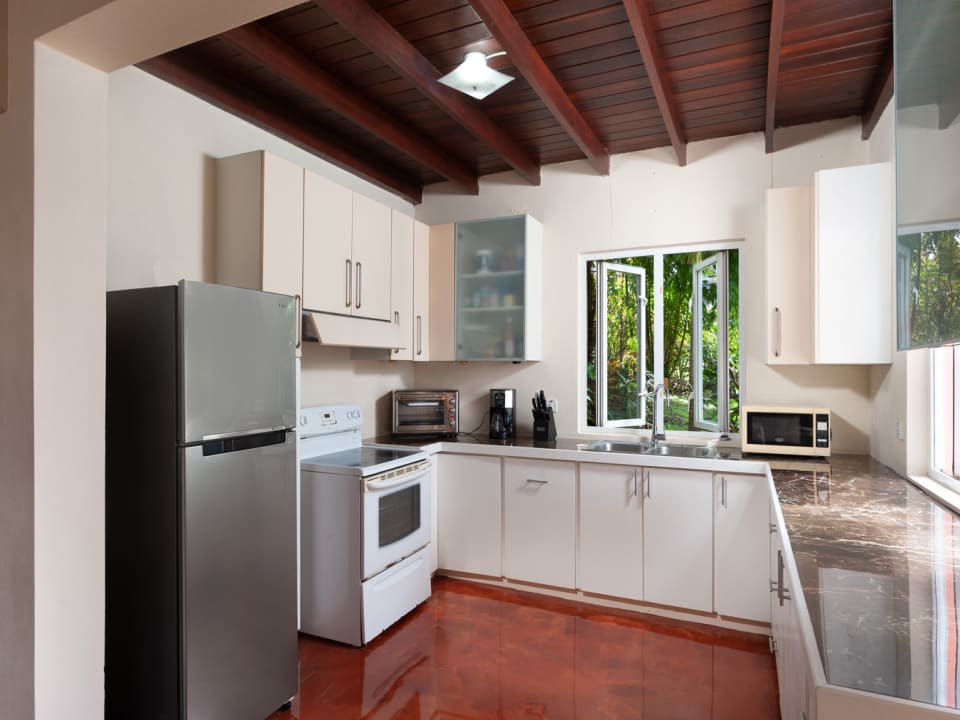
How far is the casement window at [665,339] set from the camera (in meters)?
3.53

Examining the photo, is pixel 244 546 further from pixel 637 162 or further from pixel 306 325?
pixel 637 162

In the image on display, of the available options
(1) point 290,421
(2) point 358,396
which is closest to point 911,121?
(1) point 290,421

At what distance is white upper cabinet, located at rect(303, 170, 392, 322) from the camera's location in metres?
2.88

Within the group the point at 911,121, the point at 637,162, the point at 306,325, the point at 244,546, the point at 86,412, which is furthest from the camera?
the point at 637,162

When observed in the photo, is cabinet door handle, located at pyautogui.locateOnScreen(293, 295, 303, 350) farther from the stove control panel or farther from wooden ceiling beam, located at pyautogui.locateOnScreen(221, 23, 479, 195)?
wooden ceiling beam, located at pyautogui.locateOnScreen(221, 23, 479, 195)

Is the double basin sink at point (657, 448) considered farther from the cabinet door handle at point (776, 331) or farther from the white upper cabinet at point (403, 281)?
the white upper cabinet at point (403, 281)

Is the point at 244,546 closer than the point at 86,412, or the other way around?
the point at 86,412

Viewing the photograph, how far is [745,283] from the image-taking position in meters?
3.42

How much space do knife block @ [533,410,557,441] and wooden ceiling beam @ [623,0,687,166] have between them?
1.75 meters

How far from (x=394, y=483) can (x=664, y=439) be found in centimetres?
170

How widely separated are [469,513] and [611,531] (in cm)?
87

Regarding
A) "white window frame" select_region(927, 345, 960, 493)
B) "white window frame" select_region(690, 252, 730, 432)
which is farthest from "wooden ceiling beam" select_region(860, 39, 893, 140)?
"white window frame" select_region(927, 345, 960, 493)

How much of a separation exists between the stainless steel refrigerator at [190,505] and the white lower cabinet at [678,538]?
6.26 ft

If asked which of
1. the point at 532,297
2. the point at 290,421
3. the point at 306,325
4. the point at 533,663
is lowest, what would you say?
the point at 533,663
